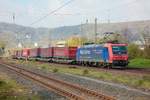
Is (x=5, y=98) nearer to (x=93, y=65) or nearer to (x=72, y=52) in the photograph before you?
(x=93, y=65)

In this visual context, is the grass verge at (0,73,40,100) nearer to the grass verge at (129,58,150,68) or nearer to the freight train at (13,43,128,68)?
the freight train at (13,43,128,68)

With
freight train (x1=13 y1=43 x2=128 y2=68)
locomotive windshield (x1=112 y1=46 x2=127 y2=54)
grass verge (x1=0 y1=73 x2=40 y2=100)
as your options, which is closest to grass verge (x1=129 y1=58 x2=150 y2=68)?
freight train (x1=13 y1=43 x2=128 y2=68)

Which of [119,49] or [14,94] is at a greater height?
[119,49]

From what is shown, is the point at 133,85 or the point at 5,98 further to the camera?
the point at 133,85

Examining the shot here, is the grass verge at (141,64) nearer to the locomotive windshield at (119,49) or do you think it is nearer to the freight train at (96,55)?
the freight train at (96,55)

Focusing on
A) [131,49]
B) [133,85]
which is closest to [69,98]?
[133,85]

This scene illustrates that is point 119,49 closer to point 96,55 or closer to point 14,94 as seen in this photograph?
point 96,55

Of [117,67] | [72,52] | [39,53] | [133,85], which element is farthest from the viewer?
[39,53]

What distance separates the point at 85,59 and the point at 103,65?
24.4 feet

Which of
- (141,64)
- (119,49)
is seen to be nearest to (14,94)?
(119,49)

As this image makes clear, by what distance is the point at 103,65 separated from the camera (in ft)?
159

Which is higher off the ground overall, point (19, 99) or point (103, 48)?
point (103, 48)

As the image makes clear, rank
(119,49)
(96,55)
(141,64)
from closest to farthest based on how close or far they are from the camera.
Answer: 1. (119,49)
2. (96,55)
3. (141,64)

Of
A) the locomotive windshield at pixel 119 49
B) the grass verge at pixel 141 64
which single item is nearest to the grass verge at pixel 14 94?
the locomotive windshield at pixel 119 49
